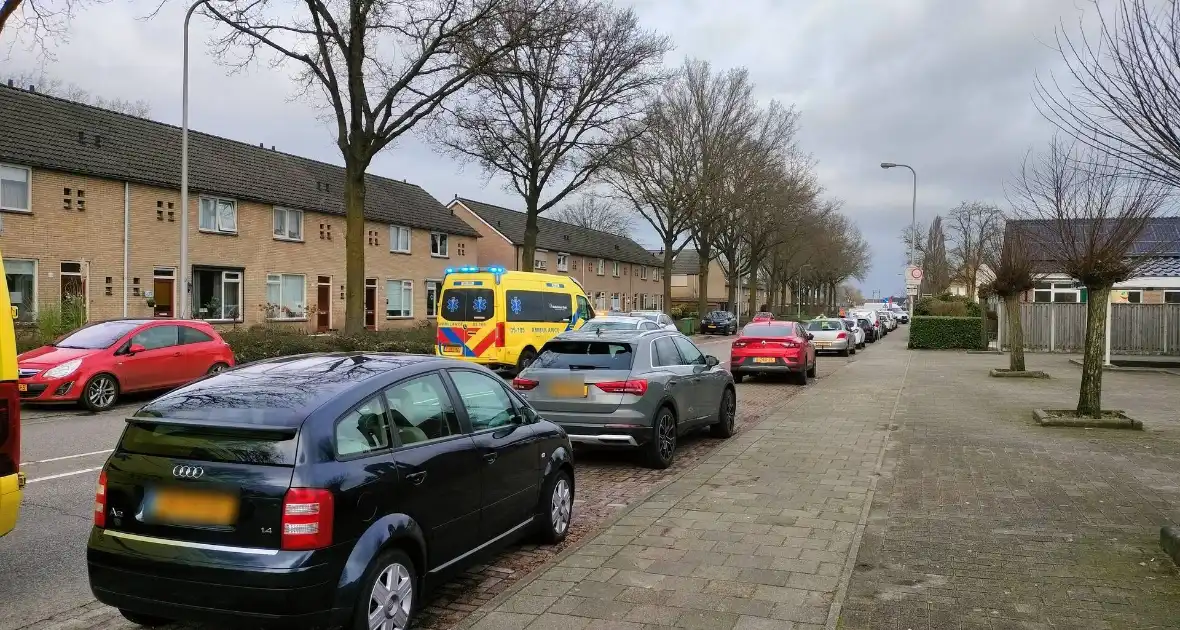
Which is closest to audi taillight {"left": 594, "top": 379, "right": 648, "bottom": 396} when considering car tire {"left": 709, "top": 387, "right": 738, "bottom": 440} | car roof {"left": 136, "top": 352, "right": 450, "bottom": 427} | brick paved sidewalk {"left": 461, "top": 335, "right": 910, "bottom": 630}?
brick paved sidewalk {"left": 461, "top": 335, "right": 910, "bottom": 630}

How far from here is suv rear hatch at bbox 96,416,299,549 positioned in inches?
142

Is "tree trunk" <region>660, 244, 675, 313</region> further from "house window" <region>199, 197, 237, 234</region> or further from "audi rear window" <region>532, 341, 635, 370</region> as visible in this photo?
"audi rear window" <region>532, 341, 635, 370</region>

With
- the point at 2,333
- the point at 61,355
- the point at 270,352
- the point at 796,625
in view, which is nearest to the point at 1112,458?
the point at 796,625

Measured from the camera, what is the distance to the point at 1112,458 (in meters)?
9.16

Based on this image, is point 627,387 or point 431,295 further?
point 431,295

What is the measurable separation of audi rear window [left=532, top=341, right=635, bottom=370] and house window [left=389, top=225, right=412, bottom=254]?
2930 centimetres

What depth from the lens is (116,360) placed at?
1270 cm

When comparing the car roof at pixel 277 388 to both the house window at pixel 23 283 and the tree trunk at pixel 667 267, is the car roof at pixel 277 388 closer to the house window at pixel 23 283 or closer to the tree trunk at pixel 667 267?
the house window at pixel 23 283

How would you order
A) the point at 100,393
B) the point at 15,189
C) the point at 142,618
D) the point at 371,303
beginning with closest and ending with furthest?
1. the point at 142,618
2. the point at 100,393
3. the point at 15,189
4. the point at 371,303

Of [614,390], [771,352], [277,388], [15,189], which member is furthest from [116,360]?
[771,352]

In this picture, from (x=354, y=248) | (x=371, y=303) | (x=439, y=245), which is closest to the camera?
(x=354, y=248)

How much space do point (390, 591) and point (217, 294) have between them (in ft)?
87.9

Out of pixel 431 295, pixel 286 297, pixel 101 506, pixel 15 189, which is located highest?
pixel 15 189

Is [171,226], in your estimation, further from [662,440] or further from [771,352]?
[662,440]
